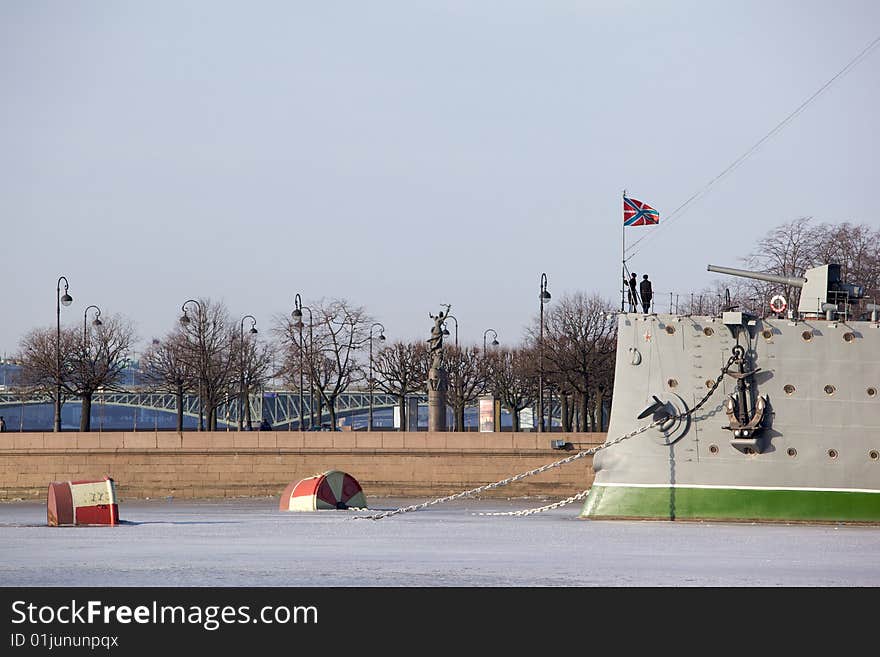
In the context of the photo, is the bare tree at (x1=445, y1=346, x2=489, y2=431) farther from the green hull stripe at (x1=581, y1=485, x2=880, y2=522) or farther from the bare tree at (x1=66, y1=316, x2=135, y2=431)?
the green hull stripe at (x1=581, y1=485, x2=880, y2=522)

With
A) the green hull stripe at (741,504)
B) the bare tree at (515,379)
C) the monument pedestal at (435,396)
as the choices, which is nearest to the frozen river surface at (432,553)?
the green hull stripe at (741,504)

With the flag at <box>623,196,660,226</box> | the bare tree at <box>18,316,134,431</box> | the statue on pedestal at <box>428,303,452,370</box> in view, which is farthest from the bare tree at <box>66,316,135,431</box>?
the flag at <box>623,196,660,226</box>

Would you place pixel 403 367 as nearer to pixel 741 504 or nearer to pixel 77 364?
pixel 77 364

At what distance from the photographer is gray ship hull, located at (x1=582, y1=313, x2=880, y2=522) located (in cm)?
3669

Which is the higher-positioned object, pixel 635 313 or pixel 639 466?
pixel 635 313

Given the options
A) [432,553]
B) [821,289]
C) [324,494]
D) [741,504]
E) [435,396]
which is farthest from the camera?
[435,396]

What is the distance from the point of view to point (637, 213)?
41219mm

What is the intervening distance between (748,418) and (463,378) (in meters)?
56.9

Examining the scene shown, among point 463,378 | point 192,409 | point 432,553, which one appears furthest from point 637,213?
point 192,409

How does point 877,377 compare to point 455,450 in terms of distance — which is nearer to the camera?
point 877,377
